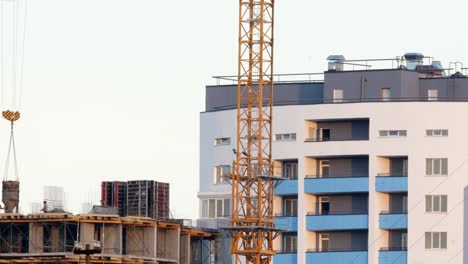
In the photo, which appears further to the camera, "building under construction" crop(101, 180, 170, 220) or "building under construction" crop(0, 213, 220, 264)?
"building under construction" crop(101, 180, 170, 220)

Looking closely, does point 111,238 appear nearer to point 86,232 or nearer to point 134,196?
point 86,232

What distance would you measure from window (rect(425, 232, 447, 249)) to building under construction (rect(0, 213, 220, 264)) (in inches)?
1249

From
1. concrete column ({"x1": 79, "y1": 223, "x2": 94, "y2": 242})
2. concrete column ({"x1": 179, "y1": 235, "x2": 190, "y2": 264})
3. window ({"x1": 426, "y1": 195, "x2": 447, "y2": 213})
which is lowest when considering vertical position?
concrete column ({"x1": 179, "y1": 235, "x2": 190, "y2": 264})

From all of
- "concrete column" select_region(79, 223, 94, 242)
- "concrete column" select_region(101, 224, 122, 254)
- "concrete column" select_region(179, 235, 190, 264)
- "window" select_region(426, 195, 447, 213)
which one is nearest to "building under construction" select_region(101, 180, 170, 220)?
"concrete column" select_region(179, 235, 190, 264)

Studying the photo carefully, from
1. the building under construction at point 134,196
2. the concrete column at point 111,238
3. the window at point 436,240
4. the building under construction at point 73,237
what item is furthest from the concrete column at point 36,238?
the window at point 436,240

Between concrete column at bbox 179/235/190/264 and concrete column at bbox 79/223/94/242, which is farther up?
concrete column at bbox 79/223/94/242

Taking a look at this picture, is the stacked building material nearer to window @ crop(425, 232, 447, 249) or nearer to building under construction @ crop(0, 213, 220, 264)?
building under construction @ crop(0, 213, 220, 264)

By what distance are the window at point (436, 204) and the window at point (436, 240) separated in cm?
234

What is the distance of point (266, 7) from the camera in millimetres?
192000

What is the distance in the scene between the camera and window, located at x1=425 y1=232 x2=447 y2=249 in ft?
649

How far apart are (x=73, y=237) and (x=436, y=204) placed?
144ft

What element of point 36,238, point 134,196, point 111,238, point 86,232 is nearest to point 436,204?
point 134,196

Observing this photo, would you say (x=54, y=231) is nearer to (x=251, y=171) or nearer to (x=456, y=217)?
(x=251, y=171)

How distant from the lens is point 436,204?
653ft
